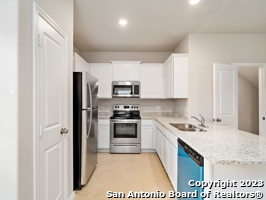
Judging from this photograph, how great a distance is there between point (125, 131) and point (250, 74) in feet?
12.7

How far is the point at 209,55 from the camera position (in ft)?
11.1

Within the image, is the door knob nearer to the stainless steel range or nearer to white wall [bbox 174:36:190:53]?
the stainless steel range

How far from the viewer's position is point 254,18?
2.80 m

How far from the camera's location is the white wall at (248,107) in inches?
189

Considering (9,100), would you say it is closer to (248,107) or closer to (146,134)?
(146,134)

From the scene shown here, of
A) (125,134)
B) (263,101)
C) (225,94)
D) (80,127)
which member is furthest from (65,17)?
(263,101)

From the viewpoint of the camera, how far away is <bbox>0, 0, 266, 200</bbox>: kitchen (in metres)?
1.20

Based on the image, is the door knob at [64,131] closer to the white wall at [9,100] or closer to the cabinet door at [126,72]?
the white wall at [9,100]

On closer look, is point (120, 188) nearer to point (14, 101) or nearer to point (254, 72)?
point (14, 101)

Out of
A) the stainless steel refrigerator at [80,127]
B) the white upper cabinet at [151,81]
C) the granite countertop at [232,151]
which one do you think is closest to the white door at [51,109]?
the stainless steel refrigerator at [80,127]

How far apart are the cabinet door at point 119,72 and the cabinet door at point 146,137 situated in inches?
54.7

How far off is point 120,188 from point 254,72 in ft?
15.3

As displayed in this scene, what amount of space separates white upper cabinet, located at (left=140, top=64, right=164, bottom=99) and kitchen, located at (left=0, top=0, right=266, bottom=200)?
3cm

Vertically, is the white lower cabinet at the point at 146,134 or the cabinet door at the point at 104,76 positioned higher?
the cabinet door at the point at 104,76
